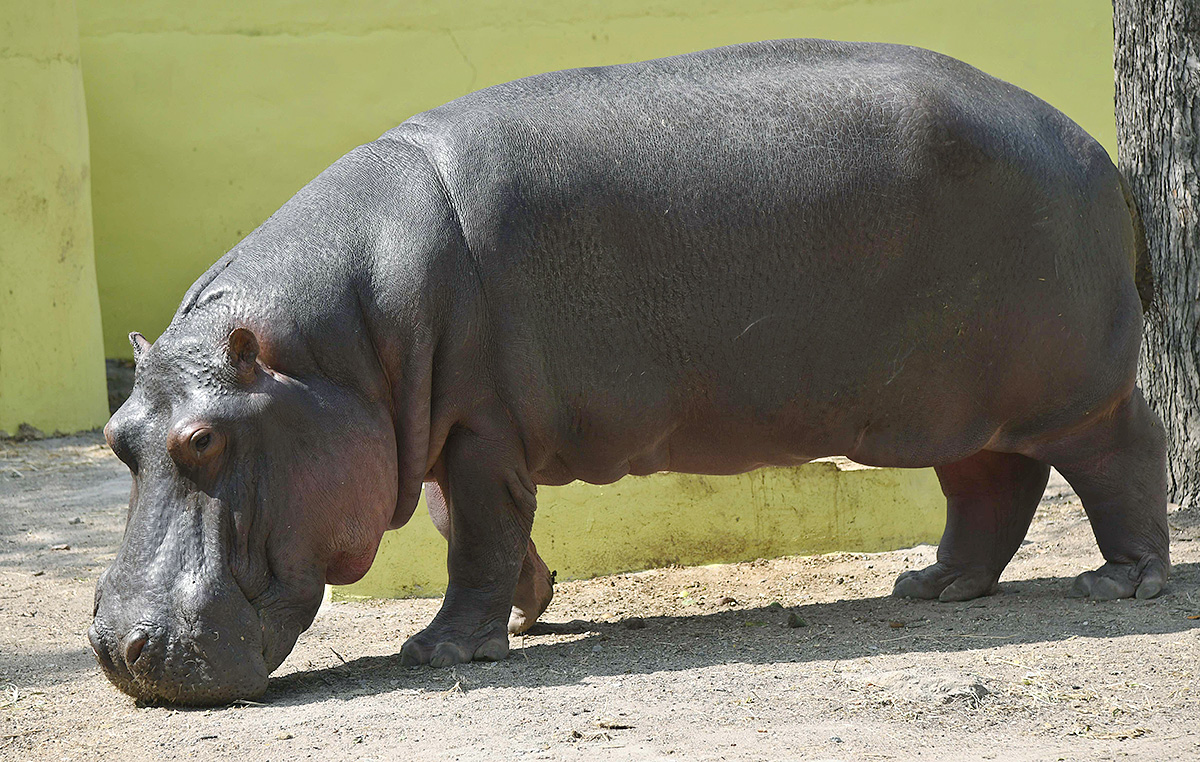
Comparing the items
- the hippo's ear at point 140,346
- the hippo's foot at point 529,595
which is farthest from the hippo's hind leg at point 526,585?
the hippo's ear at point 140,346

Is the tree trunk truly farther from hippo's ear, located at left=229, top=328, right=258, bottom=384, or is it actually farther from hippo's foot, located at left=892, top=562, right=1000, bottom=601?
hippo's ear, located at left=229, top=328, right=258, bottom=384

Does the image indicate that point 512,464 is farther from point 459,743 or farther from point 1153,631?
point 1153,631

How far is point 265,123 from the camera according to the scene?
9.52m

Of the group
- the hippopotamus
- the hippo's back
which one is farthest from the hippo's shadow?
the hippo's back

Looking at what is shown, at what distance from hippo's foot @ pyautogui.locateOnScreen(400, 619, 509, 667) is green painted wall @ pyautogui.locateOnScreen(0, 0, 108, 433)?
5.82m

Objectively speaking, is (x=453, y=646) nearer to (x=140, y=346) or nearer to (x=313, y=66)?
(x=140, y=346)

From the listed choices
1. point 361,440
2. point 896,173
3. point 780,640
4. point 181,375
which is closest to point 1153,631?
point 780,640

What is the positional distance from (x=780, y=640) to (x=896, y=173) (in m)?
1.42

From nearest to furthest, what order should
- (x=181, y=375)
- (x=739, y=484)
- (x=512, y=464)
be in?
1. (x=181, y=375)
2. (x=512, y=464)
3. (x=739, y=484)

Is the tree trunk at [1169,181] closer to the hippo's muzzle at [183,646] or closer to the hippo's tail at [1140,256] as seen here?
the hippo's tail at [1140,256]

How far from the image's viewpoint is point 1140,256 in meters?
4.47

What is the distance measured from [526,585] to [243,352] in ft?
4.13

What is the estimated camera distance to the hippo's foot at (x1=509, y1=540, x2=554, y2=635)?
4.23 metres

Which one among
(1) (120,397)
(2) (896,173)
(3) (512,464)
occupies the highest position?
(2) (896,173)
